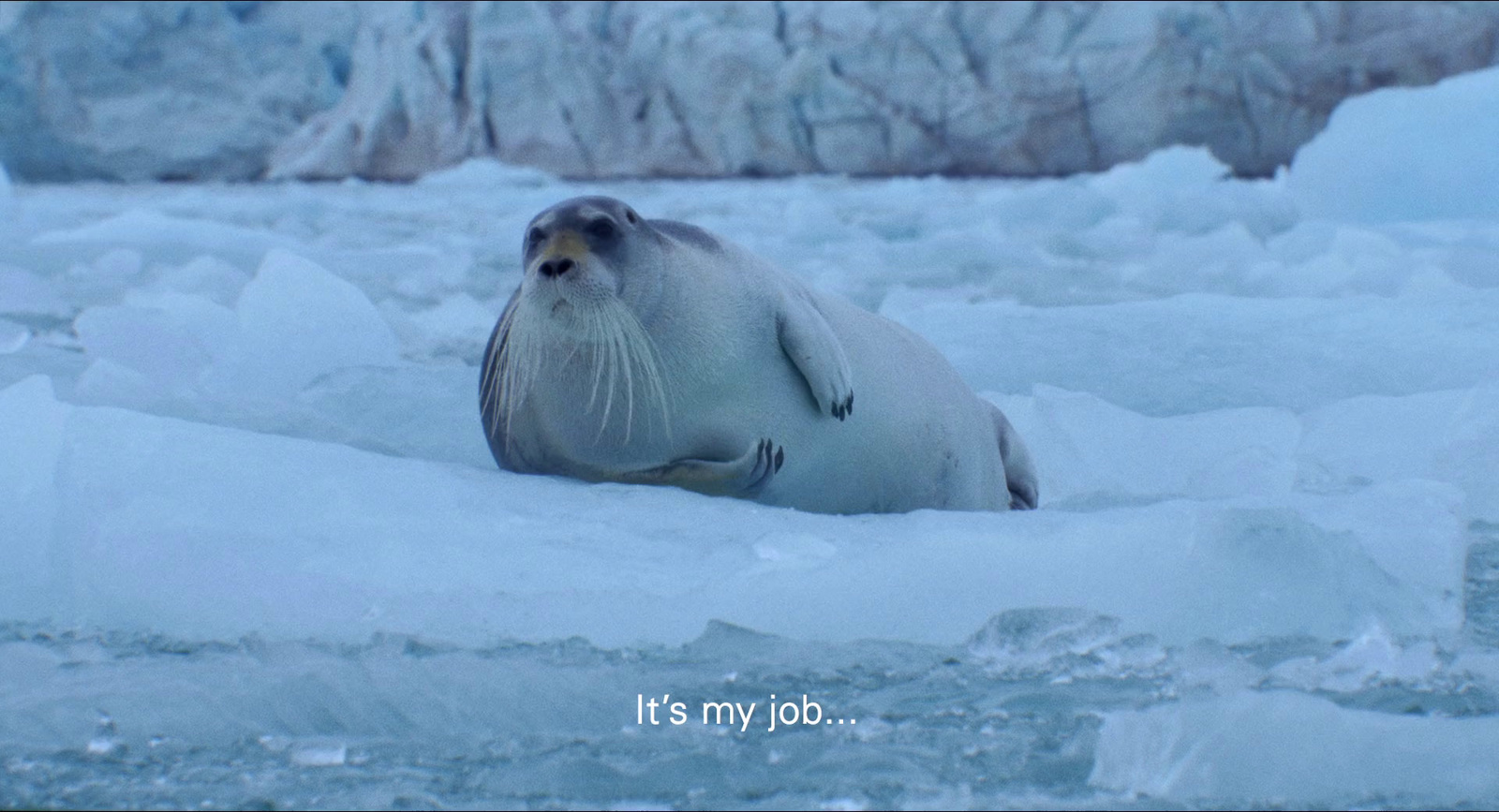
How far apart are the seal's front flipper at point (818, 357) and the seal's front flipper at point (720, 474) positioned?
0.12m

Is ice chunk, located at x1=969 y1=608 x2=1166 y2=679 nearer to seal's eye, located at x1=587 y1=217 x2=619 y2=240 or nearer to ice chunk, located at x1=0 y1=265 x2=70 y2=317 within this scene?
seal's eye, located at x1=587 y1=217 x2=619 y2=240

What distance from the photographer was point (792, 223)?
771cm

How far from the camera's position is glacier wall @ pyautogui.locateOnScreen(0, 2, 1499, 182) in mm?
15000

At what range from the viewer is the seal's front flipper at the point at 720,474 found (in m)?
1.99

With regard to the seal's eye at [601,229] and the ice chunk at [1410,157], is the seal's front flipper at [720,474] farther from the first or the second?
the ice chunk at [1410,157]

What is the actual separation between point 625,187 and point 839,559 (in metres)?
13.8

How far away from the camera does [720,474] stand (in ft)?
6.52

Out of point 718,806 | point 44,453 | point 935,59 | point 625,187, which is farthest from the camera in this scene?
point 935,59

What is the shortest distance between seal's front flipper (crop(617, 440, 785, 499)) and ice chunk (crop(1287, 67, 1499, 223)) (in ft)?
18.1

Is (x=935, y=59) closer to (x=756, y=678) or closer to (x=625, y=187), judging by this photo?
(x=625, y=187)

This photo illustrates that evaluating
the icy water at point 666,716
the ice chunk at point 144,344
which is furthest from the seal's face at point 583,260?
the ice chunk at point 144,344

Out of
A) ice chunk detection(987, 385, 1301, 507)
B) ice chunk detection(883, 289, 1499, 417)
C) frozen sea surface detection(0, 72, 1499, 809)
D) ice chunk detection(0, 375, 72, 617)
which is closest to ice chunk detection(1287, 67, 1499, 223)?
ice chunk detection(883, 289, 1499, 417)

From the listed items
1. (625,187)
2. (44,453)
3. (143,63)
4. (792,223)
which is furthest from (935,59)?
(44,453)

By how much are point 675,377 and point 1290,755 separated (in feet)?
3.58
